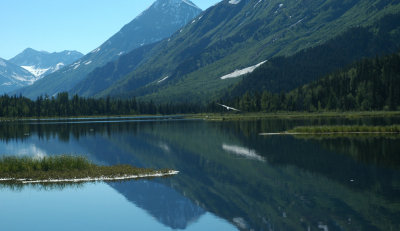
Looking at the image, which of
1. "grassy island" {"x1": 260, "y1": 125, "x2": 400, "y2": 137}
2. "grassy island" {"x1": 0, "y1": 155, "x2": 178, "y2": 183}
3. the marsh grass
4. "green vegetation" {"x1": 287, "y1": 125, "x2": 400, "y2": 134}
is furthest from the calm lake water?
"green vegetation" {"x1": 287, "y1": 125, "x2": 400, "y2": 134}

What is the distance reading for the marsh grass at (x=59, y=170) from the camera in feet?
166

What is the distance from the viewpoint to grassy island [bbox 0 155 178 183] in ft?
163

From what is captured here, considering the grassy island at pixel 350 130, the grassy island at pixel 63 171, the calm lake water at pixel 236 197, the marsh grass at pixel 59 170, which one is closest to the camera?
the calm lake water at pixel 236 197

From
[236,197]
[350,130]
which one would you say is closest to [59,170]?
[236,197]

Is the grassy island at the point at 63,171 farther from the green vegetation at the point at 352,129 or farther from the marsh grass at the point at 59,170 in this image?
the green vegetation at the point at 352,129

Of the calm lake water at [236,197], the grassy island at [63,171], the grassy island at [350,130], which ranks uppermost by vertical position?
the grassy island at [350,130]

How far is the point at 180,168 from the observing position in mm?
58312

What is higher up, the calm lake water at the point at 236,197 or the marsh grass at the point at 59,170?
the marsh grass at the point at 59,170

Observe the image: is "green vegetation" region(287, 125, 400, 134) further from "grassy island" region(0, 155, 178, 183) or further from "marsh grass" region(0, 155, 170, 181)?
"marsh grass" region(0, 155, 170, 181)

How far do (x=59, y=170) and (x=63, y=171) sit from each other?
101cm

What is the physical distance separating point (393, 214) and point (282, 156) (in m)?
33.2

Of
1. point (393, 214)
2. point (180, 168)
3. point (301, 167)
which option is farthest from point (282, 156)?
point (393, 214)

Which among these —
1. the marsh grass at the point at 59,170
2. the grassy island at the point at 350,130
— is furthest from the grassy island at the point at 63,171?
the grassy island at the point at 350,130

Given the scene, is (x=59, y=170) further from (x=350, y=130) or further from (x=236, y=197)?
(x=350, y=130)
